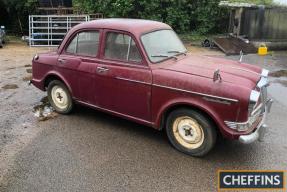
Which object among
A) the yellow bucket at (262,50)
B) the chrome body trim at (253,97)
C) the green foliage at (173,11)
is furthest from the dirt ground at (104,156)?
the green foliage at (173,11)

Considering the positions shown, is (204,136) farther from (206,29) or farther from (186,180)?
(206,29)

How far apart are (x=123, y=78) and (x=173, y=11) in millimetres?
10996

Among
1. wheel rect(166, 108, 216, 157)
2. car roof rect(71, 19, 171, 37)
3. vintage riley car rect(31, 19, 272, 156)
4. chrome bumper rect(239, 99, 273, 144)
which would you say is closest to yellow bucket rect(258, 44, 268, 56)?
vintage riley car rect(31, 19, 272, 156)

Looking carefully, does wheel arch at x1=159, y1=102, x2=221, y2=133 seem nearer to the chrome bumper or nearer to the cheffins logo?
the chrome bumper

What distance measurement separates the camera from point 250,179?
13.8 feet

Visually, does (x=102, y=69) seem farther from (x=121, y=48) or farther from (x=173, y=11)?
(x=173, y=11)

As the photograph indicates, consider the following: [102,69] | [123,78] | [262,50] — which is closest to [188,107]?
[123,78]

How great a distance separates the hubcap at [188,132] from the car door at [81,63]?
1693mm

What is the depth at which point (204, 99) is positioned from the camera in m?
4.30

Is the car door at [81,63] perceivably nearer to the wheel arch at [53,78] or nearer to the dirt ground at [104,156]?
the wheel arch at [53,78]

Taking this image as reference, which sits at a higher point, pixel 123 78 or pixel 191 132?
pixel 123 78

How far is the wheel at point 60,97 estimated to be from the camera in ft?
20.0

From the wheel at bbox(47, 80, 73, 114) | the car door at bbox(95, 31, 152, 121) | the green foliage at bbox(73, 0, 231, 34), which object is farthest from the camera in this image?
the green foliage at bbox(73, 0, 231, 34)

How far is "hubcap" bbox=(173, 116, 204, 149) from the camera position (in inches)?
180
